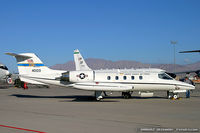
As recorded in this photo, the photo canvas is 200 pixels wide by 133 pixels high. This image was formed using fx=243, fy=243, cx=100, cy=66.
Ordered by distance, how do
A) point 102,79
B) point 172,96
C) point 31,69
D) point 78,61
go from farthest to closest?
1. point 78,61
2. point 31,69
3. point 172,96
4. point 102,79

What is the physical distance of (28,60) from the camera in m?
22.5

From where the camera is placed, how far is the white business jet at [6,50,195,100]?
2091 centimetres

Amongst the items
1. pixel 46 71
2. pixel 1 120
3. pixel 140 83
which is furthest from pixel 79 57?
pixel 1 120

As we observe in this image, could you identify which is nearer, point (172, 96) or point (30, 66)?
point (172, 96)

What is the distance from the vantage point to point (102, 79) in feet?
69.5

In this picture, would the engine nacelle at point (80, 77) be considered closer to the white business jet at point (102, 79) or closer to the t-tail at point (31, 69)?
the white business jet at point (102, 79)

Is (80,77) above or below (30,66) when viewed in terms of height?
below

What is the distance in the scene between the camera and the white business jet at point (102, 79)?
2091cm

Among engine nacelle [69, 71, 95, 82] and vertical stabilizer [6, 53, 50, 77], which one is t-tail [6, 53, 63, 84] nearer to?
vertical stabilizer [6, 53, 50, 77]

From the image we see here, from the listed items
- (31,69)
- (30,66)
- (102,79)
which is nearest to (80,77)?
(102,79)

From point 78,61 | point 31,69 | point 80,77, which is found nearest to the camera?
point 80,77

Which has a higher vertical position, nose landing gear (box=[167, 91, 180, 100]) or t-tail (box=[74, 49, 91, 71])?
t-tail (box=[74, 49, 91, 71])

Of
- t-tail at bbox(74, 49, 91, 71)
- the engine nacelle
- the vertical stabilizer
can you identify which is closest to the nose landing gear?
the engine nacelle

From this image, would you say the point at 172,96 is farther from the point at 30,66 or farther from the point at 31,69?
the point at 30,66
